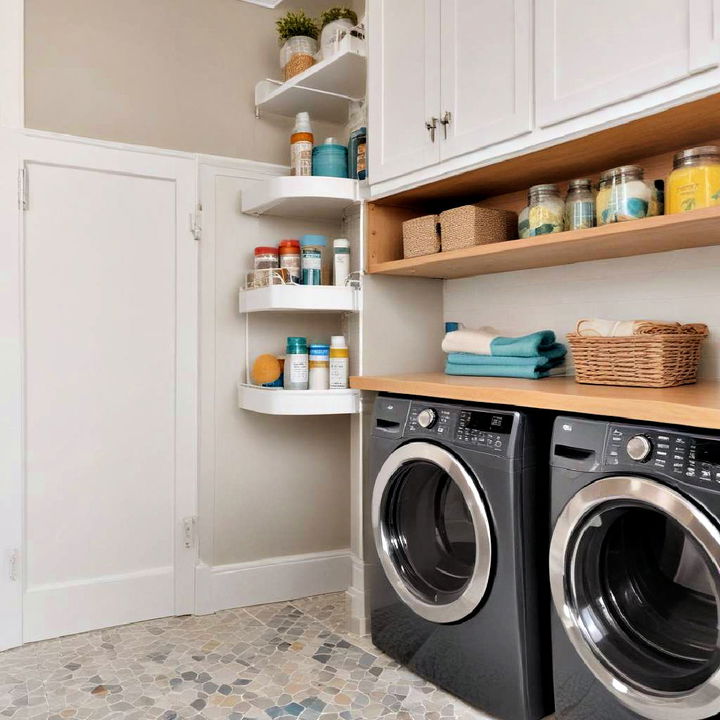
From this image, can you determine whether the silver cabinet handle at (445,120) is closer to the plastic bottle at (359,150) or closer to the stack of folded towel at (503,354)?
the plastic bottle at (359,150)

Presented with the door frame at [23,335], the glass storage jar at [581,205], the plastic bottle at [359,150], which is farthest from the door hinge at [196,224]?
the glass storage jar at [581,205]

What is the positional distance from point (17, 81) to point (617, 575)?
2430 millimetres

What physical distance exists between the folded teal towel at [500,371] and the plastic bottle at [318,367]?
0.45 meters

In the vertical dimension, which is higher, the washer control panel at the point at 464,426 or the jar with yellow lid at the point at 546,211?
the jar with yellow lid at the point at 546,211

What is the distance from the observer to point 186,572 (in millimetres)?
2635

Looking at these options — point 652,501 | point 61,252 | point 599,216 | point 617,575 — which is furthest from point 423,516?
point 61,252

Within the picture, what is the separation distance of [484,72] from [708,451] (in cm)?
119

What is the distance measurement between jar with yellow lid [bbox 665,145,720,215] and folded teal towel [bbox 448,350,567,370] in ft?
1.96

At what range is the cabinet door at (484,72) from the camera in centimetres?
181

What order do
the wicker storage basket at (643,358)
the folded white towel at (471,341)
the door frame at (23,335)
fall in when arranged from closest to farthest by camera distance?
the wicker storage basket at (643,358)
the folded white towel at (471,341)
the door frame at (23,335)

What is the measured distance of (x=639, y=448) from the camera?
58.4 inches

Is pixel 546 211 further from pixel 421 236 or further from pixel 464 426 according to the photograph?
pixel 464 426

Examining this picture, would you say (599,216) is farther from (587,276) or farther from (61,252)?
(61,252)

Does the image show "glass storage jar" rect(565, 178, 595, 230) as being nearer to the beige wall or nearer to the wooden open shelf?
the wooden open shelf
